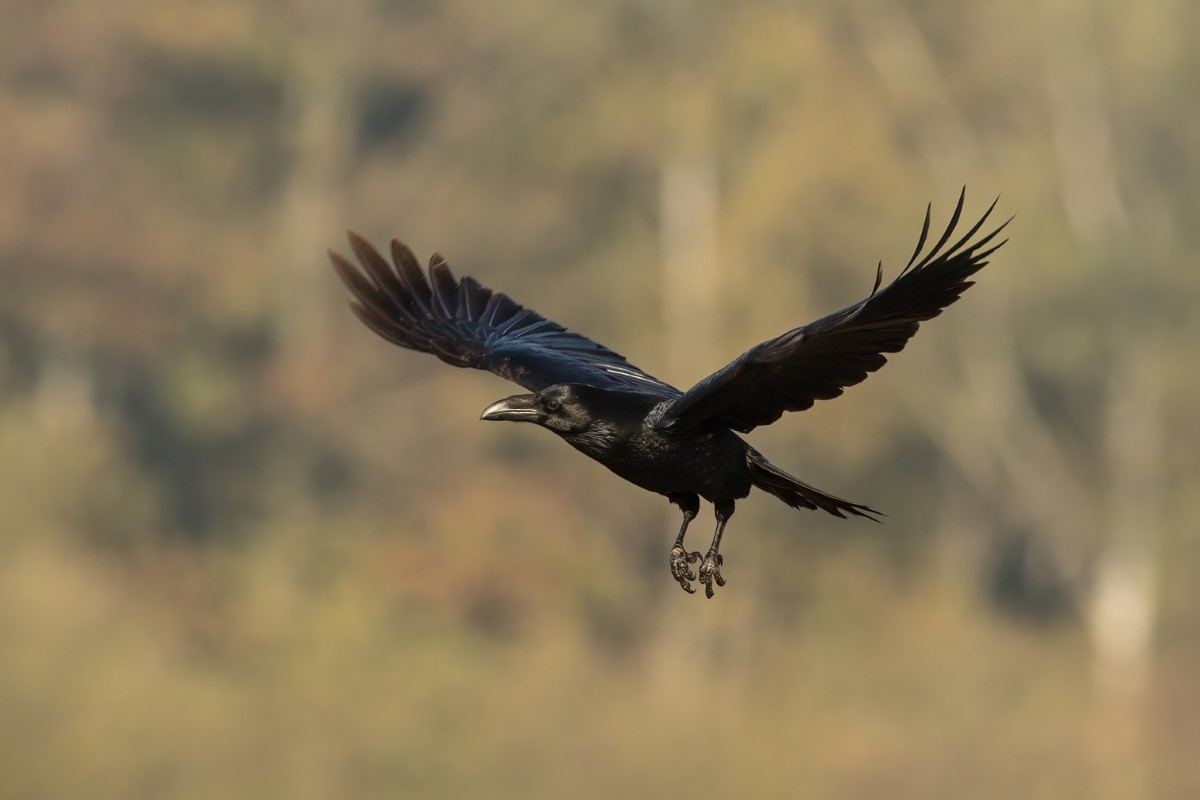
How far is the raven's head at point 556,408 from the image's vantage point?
23.2 feet

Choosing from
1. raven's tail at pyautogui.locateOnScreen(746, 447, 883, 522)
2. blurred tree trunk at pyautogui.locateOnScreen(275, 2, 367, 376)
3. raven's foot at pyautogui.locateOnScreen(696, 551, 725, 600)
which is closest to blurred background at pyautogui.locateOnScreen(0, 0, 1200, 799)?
blurred tree trunk at pyautogui.locateOnScreen(275, 2, 367, 376)

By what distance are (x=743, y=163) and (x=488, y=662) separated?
7.19 meters

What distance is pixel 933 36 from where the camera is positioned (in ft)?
104

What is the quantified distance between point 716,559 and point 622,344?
22.4 m

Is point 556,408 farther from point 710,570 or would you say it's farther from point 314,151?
point 314,151

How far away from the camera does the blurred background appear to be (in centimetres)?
2925

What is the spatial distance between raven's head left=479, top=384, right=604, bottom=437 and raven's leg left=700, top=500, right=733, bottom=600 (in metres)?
0.49

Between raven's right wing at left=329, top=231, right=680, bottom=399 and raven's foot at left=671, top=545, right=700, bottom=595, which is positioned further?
raven's right wing at left=329, top=231, right=680, bottom=399

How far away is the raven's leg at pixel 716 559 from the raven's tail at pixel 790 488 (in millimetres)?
135

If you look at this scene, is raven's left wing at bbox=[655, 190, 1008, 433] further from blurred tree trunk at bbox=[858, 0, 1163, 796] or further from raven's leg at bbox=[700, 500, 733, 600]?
blurred tree trunk at bbox=[858, 0, 1163, 796]

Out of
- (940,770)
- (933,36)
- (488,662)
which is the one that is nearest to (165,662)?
(488,662)

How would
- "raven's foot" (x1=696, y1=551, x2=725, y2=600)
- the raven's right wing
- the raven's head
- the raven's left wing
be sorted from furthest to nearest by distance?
the raven's right wing < the raven's head < "raven's foot" (x1=696, y1=551, x2=725, y2=600) < the raven's left wing

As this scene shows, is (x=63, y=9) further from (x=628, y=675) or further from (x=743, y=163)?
(x=628, y=675)

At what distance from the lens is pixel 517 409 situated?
23.6ft
